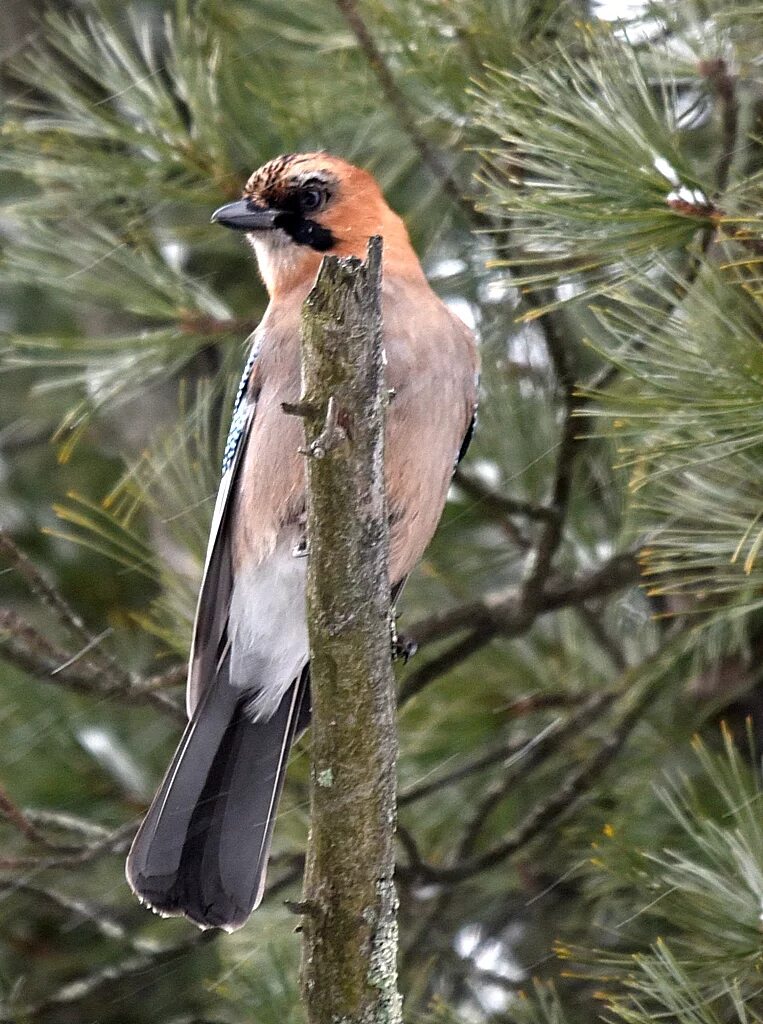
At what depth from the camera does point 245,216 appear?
290 centimetres

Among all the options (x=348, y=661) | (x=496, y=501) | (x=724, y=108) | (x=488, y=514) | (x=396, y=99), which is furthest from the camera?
(x=488, y=514)

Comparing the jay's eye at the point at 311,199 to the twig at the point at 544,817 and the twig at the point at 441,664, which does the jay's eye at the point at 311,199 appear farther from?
the twig at the point at 544,817

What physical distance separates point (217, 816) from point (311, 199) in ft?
4.00

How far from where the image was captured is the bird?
101 inches

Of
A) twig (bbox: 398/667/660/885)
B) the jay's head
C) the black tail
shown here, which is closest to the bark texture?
the black tail

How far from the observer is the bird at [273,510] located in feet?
8.45

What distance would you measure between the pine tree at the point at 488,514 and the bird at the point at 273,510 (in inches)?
4.4

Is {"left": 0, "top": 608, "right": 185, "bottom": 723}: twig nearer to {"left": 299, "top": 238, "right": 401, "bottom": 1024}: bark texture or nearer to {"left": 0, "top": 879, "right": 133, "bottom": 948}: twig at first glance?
{"left": 0, "top": 879, "right": 133, "bottom": 948}: twig

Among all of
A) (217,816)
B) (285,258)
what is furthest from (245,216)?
(217,816)

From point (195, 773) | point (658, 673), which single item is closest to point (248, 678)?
point (195, 773)

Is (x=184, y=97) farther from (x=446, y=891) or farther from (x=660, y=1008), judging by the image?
(x=660, y=1008)

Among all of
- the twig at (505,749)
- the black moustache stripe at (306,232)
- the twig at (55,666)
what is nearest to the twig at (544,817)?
the twig at (505,749)

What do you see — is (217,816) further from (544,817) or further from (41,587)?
(544,817)

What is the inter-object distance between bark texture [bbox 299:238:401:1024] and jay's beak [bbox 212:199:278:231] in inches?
41.8
